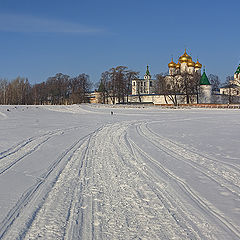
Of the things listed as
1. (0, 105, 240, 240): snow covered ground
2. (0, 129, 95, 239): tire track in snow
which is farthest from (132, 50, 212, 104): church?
(0, 129, 95, 239): tire track in snow

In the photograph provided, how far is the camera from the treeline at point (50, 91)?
80250 mm

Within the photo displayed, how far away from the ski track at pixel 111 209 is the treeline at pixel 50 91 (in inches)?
2747

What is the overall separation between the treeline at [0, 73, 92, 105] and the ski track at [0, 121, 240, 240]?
6978 cm

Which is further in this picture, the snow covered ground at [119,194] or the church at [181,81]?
the church at [181,81]

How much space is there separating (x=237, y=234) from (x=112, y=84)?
225 feet

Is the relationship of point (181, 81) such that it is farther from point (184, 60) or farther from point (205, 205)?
point (205, 205)

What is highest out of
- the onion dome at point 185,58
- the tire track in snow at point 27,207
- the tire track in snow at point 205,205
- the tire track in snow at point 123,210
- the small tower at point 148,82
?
the onion dome at point 185,58

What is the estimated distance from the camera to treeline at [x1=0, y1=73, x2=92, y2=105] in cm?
8025

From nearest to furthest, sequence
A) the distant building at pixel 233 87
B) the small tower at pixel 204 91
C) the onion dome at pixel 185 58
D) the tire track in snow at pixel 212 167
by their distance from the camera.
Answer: the tire track in snow at pixel 212 167, the small tower at pixel 204 91, the distant building at pixel 233 87, the onion dome at pixel 185 58

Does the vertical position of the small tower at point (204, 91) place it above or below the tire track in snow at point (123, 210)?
above

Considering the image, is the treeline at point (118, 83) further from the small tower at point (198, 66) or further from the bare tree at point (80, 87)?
the small tower at point (198, 66)

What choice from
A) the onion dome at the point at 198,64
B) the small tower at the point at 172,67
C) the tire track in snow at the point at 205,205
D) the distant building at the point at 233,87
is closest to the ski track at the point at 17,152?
the tire track in snow at the point at 205,205

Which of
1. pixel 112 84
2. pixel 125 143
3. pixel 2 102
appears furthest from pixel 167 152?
pixel 2 102

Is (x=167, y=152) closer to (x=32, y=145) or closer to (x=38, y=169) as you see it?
(x=38, y=169)
